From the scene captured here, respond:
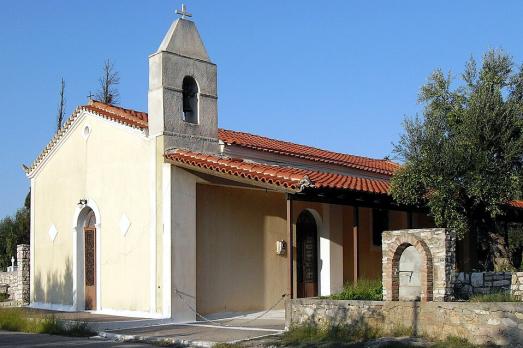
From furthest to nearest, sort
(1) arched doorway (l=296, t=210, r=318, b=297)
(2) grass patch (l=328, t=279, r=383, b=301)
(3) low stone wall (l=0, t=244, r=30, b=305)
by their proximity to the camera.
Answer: (3) low stone wall (l=0, t=244, r=30, b=305), (1) arched doorway (l=296, t=210, r=318, b=297), (2) grass patch (l=328, t=279, r=383, b=301)

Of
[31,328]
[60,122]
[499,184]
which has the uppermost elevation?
[60,122]

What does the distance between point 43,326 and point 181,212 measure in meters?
3.80

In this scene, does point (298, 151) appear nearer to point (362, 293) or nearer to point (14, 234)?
point (362, 293)

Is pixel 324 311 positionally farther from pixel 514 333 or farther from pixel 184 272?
pixel 184 272

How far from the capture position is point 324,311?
12.3m

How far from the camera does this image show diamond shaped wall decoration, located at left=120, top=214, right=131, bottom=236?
1661cm

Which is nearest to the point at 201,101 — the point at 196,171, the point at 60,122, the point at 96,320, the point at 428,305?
the point at 196,171

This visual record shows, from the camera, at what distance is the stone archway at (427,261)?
38.0 ft

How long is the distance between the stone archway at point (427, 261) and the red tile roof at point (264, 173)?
7.67 feet

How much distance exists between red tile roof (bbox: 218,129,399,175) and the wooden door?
4.35 metres

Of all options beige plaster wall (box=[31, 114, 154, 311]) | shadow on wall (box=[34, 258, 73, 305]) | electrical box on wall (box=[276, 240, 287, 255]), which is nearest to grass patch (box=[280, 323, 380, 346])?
beige plaster wall (box=[31, 114, 154, 311])

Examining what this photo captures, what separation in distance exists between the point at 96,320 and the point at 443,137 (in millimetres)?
8701

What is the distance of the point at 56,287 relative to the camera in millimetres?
19047

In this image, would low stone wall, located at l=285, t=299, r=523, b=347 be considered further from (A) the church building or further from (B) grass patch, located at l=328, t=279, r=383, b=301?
(A) the church building
